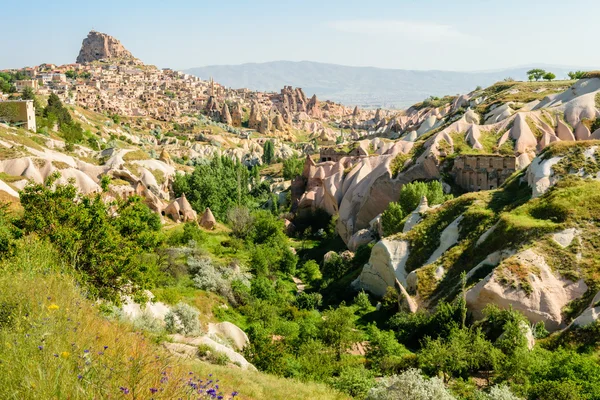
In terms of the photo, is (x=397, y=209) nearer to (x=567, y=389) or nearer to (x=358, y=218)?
(x=358, y=218)

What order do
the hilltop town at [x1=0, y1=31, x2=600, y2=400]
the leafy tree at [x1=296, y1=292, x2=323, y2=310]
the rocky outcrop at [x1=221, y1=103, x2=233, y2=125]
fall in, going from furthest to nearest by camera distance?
the rocky outcrop at [x1=221, y1=103, x2=233, y2=125], the leafy tree at [x1=296, y1=292, x2=323, y2=310], the hilltop town at [x1=0, y1=31, x2=600, y2=400]

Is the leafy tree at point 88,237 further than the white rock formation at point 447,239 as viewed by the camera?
No

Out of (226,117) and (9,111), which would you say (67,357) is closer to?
(9,111)

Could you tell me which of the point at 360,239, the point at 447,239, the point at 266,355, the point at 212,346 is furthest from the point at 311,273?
the point at 212,346

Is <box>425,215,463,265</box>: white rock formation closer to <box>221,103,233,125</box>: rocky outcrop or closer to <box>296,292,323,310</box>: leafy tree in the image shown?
<box>296,292,323,310</box>: leafy tree

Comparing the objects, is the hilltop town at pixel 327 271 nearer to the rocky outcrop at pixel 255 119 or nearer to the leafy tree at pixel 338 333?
the leafy tree at pixel 338 333

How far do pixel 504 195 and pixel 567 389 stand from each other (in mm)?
17650

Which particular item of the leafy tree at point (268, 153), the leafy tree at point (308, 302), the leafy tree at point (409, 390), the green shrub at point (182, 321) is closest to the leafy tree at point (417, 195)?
the leafy tree at point (308, 302)

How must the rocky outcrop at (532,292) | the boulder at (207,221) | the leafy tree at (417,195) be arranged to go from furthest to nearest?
the boulder at (207,221)
the leafy tree at (417,195)
the rocky outcrop at (532,292)

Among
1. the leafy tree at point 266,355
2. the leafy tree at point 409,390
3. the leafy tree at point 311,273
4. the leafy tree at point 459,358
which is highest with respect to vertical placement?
Result: the leafy tree at point 409,390

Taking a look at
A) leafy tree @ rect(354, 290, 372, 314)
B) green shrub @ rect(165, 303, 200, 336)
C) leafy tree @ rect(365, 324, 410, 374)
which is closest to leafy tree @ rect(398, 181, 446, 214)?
leafy tree @ rect(354, 290, 372, 314)

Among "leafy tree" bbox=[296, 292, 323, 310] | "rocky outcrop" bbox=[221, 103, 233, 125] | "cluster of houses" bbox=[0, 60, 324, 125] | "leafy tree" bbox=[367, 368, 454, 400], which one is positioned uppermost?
"cluster of houses" bbox=[0, 60, 324, 125]

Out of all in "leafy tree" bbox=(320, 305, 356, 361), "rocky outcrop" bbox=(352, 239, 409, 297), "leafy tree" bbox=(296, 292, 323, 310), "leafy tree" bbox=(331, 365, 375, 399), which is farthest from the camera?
"leafy tree" bbox=(296, 292, 323, 310)

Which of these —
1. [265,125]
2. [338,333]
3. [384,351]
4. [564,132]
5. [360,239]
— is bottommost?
[360,239]
